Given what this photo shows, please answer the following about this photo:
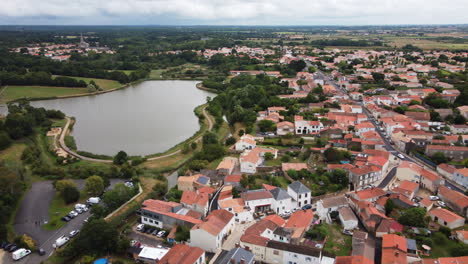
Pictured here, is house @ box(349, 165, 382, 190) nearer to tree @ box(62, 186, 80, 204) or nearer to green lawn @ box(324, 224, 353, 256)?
green lawn @ box(324, 224, 353, 256)

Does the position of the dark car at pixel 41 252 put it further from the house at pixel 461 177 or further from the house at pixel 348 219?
the house at pixel 461 177

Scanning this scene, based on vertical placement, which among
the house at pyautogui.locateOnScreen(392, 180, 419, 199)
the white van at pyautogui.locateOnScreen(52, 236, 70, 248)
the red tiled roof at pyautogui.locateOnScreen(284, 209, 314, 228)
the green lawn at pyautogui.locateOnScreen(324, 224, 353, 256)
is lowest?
the white van at pyautogui.locateOnScreen(52, 236, 70, 248)

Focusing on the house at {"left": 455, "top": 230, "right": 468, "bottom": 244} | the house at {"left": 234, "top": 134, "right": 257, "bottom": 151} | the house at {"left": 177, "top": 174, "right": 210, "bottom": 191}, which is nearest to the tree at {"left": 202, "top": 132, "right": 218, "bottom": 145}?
the house at {"left": 234, "top": 134, "right": 257, "bottom": 151}

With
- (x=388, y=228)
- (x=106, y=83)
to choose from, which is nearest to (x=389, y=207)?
(x=388, y=228)

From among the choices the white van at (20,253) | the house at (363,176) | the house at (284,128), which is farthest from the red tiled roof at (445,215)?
the white van at (20,253)

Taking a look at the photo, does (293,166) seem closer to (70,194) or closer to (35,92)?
(70,194)

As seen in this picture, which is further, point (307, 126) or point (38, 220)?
point (307, 126)
